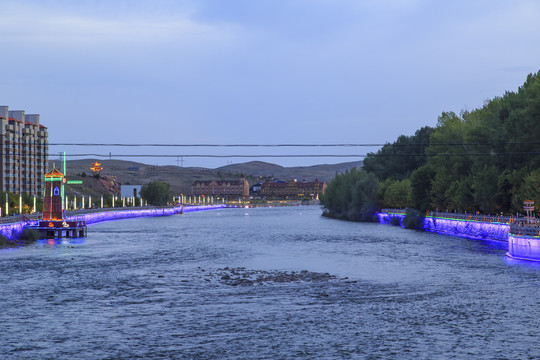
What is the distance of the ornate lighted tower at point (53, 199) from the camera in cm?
10256

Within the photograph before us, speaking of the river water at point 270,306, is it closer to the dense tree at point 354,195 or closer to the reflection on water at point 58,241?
the reflection on water at point 58,241

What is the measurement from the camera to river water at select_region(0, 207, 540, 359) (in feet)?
96.9

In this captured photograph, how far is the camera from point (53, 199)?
103 metres

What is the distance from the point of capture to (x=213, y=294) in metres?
43.4

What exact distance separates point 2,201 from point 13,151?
179ft

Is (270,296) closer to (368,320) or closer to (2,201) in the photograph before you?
(368,320)

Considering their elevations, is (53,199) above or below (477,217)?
above

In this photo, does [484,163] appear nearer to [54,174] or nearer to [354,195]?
[354,195]

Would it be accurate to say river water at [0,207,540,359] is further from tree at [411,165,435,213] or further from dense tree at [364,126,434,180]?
dense tree at [364,126,434,180]

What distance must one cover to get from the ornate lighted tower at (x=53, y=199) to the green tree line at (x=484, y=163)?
50.5m

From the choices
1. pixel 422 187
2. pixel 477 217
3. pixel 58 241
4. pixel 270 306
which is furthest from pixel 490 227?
pixel 58 241

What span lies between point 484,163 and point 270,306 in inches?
2828

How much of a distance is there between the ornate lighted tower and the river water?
32.6m

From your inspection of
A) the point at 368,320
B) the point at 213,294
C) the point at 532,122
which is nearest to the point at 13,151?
the point at 532,122
